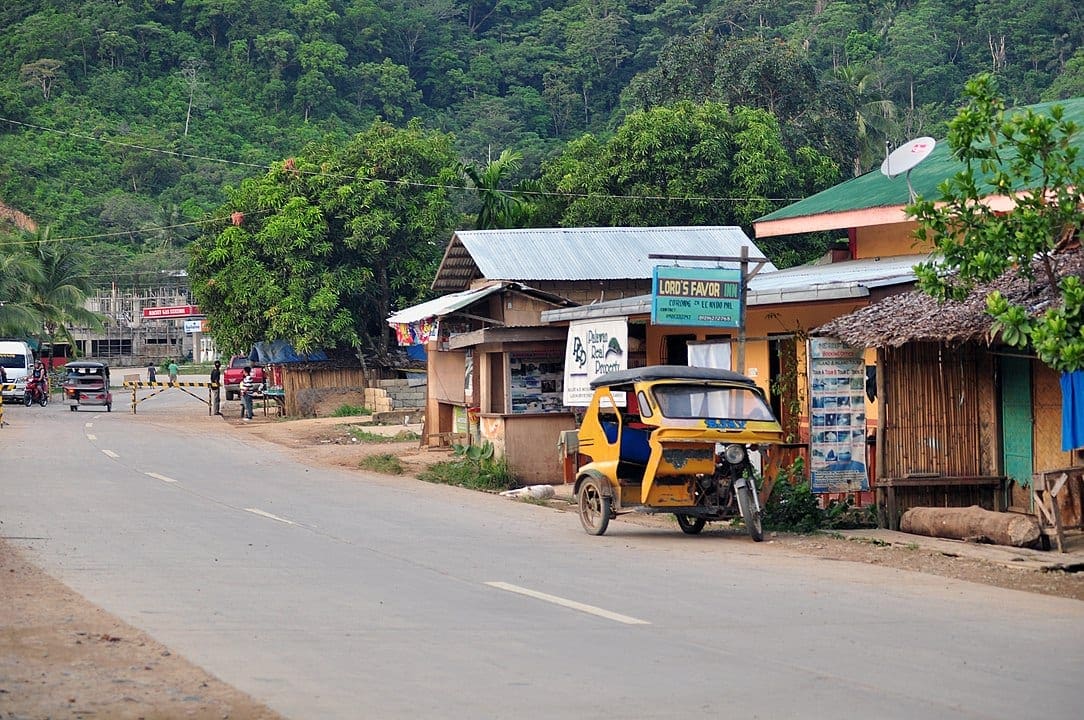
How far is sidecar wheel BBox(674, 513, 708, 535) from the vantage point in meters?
16.9

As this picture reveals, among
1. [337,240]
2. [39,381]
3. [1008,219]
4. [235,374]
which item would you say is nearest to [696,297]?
[1008,219]

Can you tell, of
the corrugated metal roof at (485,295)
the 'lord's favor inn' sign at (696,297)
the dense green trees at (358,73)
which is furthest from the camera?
the dense green trees at (358,73)

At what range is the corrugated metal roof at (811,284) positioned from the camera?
17.2 metres

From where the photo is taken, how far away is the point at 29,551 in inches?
567

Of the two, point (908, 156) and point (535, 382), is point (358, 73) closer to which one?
point (535, 382)

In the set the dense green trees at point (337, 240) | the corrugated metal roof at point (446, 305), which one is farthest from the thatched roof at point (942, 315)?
the dense green trees at point (337, 240)

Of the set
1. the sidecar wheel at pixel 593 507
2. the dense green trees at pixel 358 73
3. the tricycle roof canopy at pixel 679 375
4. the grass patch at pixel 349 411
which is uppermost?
the dense green trees at pixel 358 73

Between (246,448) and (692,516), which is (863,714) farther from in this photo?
(246,448)

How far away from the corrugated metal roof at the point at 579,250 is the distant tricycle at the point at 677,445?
391 inches

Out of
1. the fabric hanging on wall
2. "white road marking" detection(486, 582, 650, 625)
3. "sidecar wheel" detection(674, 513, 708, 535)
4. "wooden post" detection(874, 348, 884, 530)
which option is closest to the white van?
the fabric hanging on wall

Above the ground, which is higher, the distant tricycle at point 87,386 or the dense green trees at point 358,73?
the dense green trees at point 358,73

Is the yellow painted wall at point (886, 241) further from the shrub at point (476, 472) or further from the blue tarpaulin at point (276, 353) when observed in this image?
the blue tarpaulin at point (276, 353)

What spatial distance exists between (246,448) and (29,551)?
57.9ft

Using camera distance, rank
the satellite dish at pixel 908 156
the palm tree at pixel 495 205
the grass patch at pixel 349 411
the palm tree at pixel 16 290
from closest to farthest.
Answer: the satellite dish at pixel 908 156 < the palm tree at pixel 495 205 < the grass patch at pixel 349 411 < the palm tree at pixel 16 290
